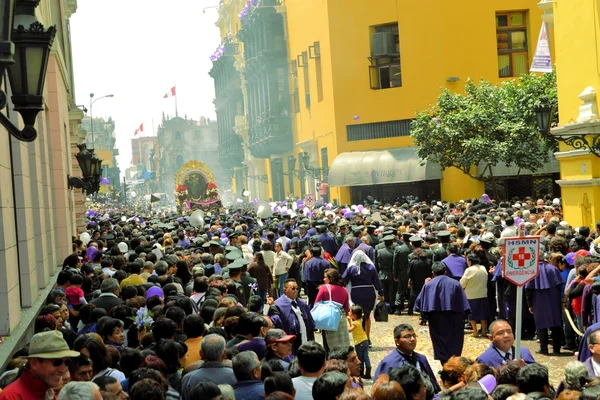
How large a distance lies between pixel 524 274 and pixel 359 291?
4916 mm

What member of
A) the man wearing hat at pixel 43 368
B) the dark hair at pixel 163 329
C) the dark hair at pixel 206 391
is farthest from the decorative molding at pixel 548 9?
the man wearing hat at pixel 43 368

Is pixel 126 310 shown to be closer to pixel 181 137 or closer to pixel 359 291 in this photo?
pixel 359 291

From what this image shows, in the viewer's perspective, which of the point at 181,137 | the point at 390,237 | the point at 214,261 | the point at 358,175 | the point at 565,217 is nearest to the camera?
the point at 214,261

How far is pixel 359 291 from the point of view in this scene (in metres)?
14.5

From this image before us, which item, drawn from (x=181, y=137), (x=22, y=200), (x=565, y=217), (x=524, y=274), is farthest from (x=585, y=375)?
(x=181, y=137)

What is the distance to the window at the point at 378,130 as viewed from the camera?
141 feet

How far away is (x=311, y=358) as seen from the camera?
22.9 feet

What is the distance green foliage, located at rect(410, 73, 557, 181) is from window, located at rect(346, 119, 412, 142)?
8015 millimetres

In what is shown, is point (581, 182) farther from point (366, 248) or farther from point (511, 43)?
point (511, 43)

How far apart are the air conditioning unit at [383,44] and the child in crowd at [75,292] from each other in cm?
3233

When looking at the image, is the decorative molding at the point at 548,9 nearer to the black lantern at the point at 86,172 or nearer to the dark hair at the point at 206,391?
the black lantern at the point at 86,172

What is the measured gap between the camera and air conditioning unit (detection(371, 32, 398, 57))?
1681 inches

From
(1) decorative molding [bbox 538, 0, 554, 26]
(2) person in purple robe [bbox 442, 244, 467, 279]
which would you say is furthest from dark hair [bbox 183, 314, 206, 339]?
(1) decorative molding [bbox 538, 0, 554, 26]

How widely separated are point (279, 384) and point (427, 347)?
8.55 meters
